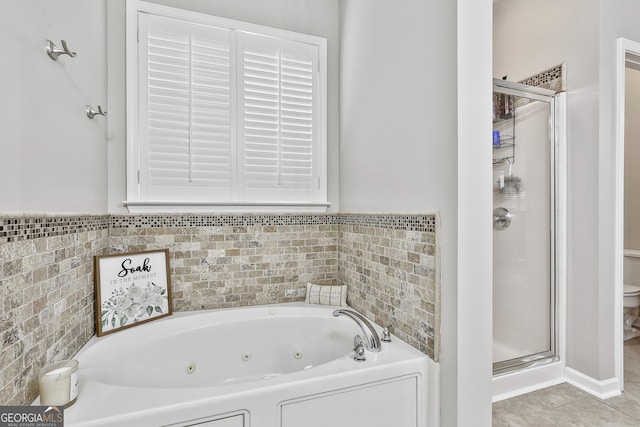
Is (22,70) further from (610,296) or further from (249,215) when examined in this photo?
(610,296)

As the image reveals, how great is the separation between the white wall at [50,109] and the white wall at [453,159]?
4.90 ft

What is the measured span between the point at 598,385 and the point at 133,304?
9.27 feet

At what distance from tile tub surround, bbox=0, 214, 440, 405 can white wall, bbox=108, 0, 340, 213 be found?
242mm

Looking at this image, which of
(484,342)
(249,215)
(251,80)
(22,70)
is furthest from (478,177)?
(22,70)

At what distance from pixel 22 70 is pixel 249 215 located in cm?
127

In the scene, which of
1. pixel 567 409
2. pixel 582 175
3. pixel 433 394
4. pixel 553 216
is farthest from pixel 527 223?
pixel 433 394

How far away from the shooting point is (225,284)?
6.74ft

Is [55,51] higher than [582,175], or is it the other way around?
[55,51]

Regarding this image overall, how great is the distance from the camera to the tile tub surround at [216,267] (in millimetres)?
1022

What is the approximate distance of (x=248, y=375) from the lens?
186 cm

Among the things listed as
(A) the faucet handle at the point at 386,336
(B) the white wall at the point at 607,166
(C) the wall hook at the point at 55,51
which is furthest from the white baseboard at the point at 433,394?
(C) the wall hook at the point at 55,51

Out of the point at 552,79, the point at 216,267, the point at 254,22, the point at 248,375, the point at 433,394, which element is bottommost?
the point at 248,375

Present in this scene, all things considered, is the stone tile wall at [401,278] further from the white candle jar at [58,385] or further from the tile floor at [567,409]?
the white candle jar at [58,385]

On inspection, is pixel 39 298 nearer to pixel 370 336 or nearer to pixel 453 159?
pixel 370 336
